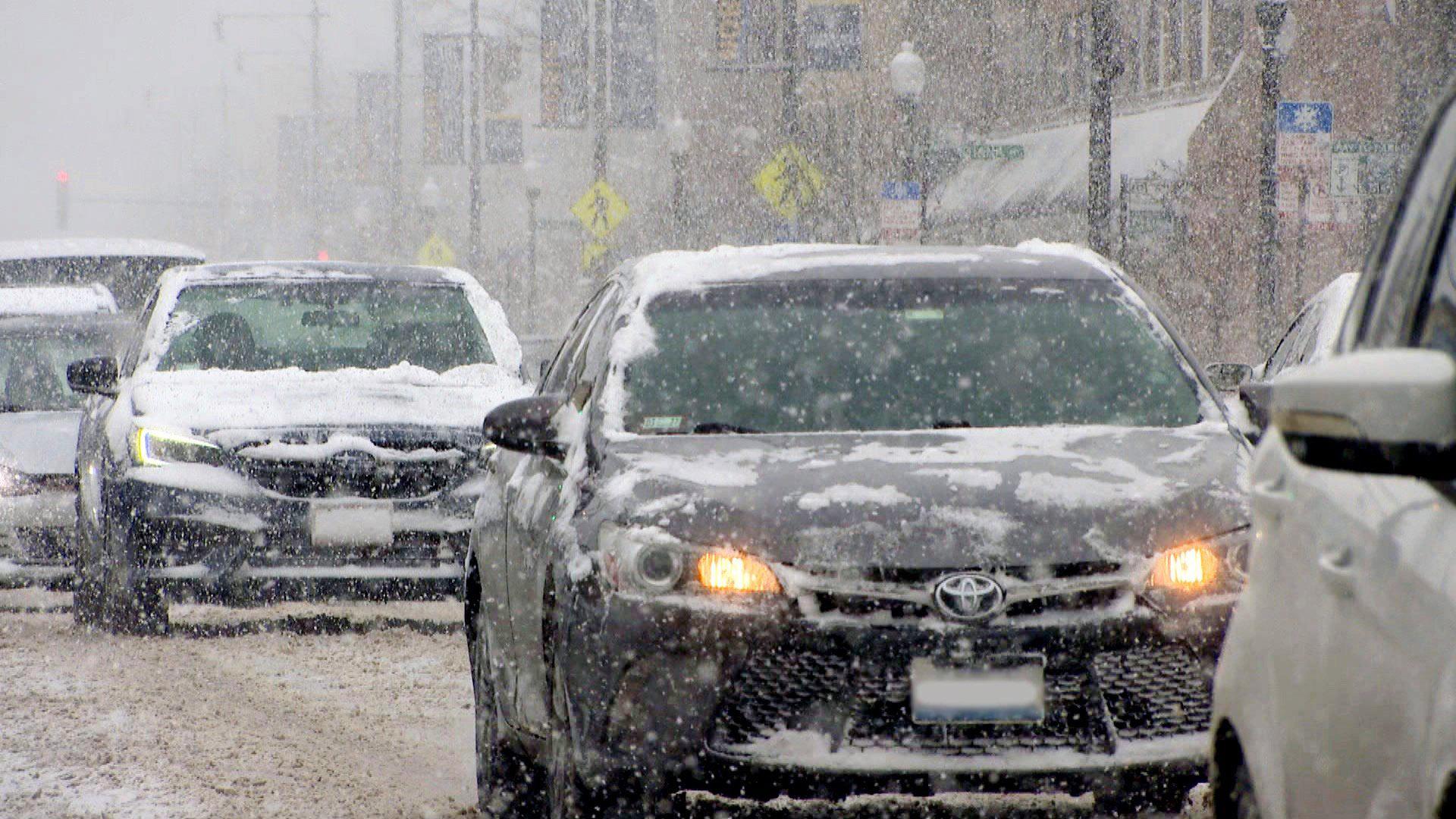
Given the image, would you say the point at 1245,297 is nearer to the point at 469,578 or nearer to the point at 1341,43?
the point at 1341,43

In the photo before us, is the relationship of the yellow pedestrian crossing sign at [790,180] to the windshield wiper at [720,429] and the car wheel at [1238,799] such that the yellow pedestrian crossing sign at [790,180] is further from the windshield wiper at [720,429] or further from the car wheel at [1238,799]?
the car wheel at [1238,799]

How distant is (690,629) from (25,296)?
36.3ft

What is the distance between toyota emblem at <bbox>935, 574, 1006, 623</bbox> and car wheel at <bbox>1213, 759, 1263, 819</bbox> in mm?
1398

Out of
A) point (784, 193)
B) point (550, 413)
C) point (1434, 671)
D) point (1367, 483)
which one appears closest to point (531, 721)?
point (550, 413)

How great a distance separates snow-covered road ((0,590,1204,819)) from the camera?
7004 mm

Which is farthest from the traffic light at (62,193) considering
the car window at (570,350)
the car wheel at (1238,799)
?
the car wheel at (1238,799)

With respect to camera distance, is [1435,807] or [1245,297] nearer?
[1435,807]

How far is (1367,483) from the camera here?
3131 mm

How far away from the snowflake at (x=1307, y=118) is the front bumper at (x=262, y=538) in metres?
8.96

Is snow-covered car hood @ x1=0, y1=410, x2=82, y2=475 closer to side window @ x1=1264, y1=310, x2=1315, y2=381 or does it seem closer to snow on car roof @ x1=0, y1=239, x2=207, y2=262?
side window @ x1=1264, y1=310, x2=1315, y2=381

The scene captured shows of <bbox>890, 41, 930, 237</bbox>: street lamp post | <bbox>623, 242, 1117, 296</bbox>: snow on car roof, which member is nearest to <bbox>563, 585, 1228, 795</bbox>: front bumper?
<bbox>623, 242, 1117, 296</bbox>: snow on car roof

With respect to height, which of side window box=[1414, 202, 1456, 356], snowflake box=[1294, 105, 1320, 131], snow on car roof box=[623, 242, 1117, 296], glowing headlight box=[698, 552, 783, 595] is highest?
snowflake box=[1294, 105, 1320, 131]

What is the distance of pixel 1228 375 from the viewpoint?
7.69m

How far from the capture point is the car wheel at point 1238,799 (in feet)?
11.6
